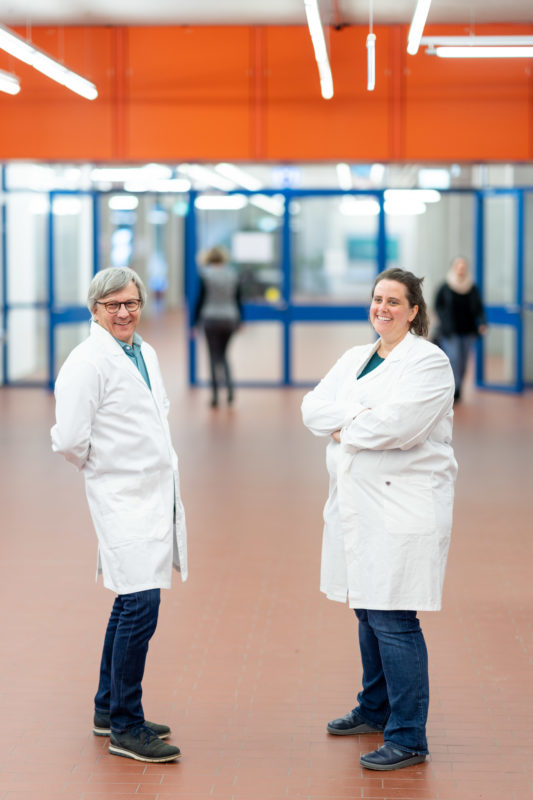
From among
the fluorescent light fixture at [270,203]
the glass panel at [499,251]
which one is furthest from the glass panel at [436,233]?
the fluorescent light fixture at [270,203]

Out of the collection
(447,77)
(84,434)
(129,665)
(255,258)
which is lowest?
(129,665)

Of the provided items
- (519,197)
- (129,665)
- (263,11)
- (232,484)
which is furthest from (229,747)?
(519,197)

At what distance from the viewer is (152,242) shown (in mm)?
39844

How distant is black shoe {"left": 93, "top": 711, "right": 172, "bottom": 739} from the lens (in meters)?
3.82

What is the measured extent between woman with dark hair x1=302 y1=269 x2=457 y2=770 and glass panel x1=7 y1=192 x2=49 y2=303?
1187 centimetres

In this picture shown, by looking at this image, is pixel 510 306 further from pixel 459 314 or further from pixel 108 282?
pixel 108 282

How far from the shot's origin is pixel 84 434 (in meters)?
3.56

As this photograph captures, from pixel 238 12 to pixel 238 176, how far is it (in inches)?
197

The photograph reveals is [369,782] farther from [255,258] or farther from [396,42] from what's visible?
[255,258]

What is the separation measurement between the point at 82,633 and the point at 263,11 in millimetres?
9292

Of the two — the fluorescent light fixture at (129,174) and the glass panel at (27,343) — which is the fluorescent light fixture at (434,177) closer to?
the fluorescent light fixture at (129,174)

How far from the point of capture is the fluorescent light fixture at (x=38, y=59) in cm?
842

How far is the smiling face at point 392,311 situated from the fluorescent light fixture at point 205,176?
37.6 ft

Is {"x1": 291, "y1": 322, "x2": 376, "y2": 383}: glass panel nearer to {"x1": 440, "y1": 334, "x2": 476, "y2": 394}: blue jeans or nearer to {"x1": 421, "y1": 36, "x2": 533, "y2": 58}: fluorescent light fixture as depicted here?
{"x1": 440, "y1": 334, "x2": 476, "y2": 394}: blue jeans
